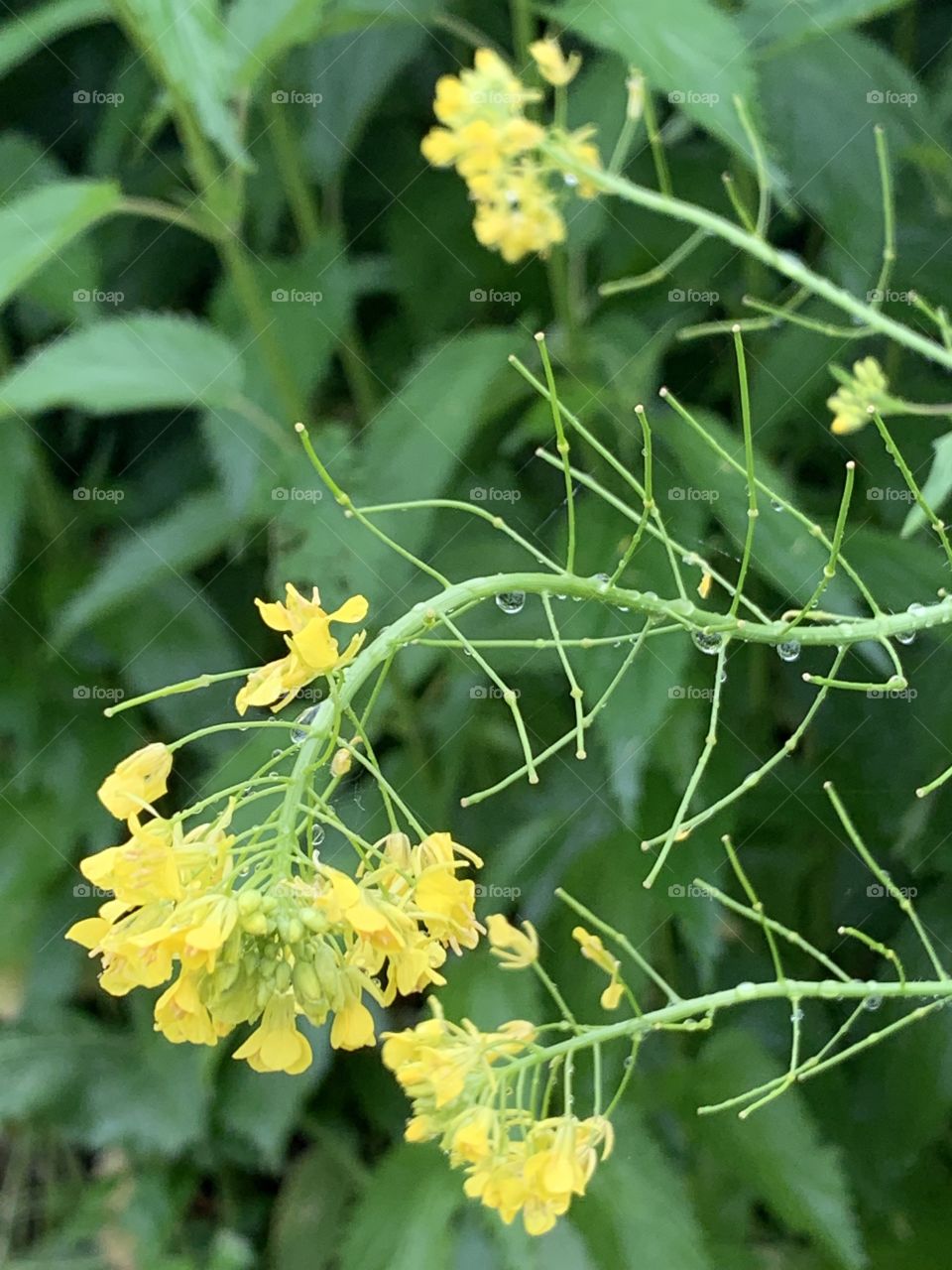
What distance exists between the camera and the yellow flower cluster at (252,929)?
0.26 meters

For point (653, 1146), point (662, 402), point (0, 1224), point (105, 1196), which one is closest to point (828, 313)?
point (662, 402)

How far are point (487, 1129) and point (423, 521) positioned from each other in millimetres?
279

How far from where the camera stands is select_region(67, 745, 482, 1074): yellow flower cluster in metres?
0.26

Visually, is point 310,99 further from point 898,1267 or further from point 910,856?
point 898,1267

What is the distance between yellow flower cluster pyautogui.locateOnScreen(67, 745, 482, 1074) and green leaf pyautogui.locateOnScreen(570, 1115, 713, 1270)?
360 mm

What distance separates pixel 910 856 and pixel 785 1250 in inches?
11.7
